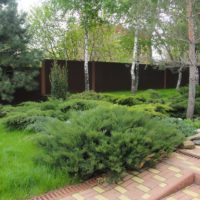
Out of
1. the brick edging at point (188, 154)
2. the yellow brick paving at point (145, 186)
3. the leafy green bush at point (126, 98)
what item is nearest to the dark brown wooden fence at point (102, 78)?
the leafy green bush at point (126, 98)

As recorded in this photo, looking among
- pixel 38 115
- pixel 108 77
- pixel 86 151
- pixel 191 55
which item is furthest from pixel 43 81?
pixel 86 151

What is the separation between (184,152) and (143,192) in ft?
4.54

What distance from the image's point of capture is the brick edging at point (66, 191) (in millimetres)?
2107

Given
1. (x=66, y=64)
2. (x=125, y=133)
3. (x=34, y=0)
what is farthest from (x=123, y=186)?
(x=34, y=0)

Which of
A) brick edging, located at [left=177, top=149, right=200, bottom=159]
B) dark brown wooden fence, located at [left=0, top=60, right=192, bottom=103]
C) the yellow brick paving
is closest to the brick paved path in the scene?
the yellow brick paving

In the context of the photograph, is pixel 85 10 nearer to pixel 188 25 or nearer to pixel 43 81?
pixel 43 81

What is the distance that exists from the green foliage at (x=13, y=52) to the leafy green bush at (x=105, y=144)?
4.34 m

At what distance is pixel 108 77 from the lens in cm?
1235

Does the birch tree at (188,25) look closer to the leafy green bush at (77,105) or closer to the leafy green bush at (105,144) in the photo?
the leafy green bush at (77,105)

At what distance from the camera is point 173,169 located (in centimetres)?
262

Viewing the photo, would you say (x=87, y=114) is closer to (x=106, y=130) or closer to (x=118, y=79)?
(x=106, y=130)

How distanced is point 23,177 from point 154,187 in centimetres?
143

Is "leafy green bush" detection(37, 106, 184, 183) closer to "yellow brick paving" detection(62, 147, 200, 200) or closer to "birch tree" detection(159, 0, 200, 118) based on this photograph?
"yellow brick paving" detection(62, 147, 200, 200)

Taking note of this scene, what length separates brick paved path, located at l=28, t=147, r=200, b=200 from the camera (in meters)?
2.07
